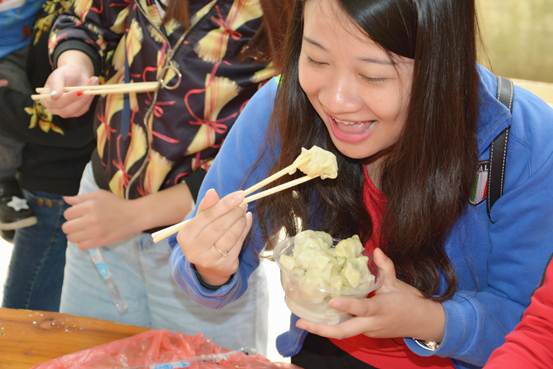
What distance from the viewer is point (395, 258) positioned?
1.51 m

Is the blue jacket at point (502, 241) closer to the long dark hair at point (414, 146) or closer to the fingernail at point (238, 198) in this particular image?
the long dark hair at point (414, 146)

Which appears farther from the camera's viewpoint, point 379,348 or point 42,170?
point 42,170

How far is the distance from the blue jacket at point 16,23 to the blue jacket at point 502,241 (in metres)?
1.14

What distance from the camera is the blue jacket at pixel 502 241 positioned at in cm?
137

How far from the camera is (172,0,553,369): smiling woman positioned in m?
1.28

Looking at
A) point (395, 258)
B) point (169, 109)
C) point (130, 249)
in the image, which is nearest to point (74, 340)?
point (130, 249)

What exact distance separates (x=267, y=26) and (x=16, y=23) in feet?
3.06

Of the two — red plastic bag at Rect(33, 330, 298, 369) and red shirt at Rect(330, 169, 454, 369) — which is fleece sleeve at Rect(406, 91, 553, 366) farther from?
red plastic bag at Rect(33, 330, 298, 369)

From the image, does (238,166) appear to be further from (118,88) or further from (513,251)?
(513,251)

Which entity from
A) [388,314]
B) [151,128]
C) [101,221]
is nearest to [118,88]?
[151,128]

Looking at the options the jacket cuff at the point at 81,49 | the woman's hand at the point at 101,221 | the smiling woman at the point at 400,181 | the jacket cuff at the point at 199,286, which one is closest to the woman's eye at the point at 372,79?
the smiling woman at the point at 400,181

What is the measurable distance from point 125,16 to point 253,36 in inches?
16.9

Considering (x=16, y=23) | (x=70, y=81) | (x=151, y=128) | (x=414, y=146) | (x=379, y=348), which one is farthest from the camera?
(x=16, y=23)

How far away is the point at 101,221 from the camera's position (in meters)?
2.00
